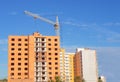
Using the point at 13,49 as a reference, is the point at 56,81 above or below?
below

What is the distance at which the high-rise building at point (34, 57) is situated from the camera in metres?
154

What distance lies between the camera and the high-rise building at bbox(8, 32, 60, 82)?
154 meters

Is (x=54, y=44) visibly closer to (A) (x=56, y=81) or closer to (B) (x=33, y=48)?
(B) (x=33, y=48)

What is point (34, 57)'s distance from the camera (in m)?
158

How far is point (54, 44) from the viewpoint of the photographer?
526 ft

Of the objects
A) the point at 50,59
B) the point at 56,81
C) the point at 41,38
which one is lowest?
the point at 56,81

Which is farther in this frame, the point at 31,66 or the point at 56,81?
the point at 31,66

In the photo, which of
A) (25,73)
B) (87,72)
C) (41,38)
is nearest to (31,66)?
(25,73)

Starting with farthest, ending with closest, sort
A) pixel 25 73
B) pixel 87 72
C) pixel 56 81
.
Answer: pixel 87 72, pixel 25 73, pixel 56 81

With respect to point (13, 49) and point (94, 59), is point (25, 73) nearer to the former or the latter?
point (13, 49)

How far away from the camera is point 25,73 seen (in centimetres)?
15400

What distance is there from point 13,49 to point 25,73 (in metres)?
13.2

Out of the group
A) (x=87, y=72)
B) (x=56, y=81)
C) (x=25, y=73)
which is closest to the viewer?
(x=56, y=81)

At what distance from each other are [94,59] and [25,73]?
2300 inches
